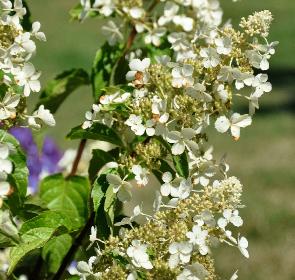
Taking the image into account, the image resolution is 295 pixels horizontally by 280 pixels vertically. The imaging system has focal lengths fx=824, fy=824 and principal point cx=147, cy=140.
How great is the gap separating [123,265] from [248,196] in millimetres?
3728

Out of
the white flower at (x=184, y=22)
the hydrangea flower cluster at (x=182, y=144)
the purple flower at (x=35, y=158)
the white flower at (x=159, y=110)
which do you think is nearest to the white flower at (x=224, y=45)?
Answer: the hydrangea flower cluster at (x=182, y=144)

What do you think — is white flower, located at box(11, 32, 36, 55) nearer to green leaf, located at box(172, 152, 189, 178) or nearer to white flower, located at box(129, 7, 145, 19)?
green leaf, located at box(172, 152, 189, 178)

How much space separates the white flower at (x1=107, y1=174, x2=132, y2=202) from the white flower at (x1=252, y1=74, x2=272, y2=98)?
22 centimetres

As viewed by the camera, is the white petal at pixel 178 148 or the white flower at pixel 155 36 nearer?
the white petal at pixel 178 148

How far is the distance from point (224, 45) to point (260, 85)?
80 mm

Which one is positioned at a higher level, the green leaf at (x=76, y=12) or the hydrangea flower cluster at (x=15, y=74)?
the hydrangea flower cluster at (x=15, y=74)

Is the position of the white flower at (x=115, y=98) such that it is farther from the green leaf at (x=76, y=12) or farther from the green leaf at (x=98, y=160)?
the green leaf at (x=76, y=12)

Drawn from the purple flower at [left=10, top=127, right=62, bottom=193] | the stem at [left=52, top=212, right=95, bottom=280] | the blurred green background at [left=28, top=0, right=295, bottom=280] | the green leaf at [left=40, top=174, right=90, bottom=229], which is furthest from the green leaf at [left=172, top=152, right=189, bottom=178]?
the blurred green background at [left=28, top=0, right=295, bottom=280]

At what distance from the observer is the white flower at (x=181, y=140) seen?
1.12 meters

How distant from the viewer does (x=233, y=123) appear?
1165 millimetres

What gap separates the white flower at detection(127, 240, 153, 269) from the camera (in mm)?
1006

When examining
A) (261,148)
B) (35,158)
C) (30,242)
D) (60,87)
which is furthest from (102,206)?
(261,148)

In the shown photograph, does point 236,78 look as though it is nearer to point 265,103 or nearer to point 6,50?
point 6,50

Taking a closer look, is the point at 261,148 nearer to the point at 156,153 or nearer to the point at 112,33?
the point at 112,33
